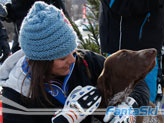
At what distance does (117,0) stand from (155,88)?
105 centimetres

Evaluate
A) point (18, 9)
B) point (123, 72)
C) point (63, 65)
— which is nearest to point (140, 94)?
point (123, 72)

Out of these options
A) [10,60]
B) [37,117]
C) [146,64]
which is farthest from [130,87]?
[10,60]

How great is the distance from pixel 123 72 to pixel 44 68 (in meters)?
0.60

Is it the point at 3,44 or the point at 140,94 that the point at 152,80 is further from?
the point at 3,44

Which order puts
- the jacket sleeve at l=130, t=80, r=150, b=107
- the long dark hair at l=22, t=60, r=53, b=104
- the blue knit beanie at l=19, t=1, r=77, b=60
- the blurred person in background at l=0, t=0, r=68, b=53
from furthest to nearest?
the blurred person in background at l=0, t=0, r=68, b=53, the jacket sleeve at l=130, t=80, r=150, b=107, the long dark hair at l=22, t=60, r=53, b=104, the blue knit beanie at l=19, t=1, r=77, b=60

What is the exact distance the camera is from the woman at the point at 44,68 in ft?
4.08

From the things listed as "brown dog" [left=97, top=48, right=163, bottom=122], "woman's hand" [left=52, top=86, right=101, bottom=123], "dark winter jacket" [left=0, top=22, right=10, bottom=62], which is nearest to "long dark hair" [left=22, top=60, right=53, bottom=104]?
"woman's hand" [left=52, top=86, right=101, bottom=123]

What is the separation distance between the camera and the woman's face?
53.8 inches

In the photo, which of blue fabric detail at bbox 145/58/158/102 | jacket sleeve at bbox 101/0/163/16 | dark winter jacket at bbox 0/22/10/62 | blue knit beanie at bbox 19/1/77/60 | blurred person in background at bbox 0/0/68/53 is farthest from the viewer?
dark winter jacket at bbox 0/22/10/62

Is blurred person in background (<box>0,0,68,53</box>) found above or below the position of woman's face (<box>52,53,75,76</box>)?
above

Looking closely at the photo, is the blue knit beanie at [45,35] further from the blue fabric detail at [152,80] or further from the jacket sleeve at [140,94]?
the blue fabric detail at [152,80]

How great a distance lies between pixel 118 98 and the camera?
155 cm

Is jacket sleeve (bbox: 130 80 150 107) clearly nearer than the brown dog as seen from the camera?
No

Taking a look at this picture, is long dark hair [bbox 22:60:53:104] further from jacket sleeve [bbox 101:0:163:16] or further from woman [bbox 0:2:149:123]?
jacket sleeve [bbox 101:0:163:16]
